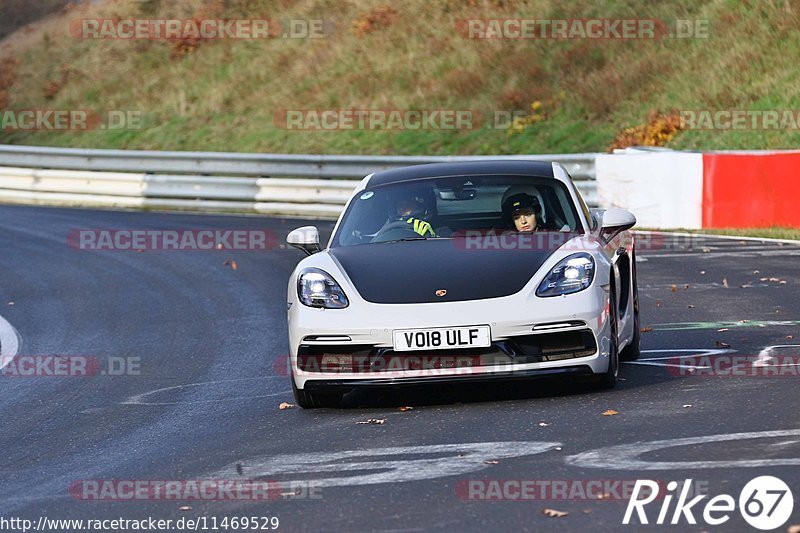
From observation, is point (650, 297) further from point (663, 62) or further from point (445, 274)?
point (663, 62)

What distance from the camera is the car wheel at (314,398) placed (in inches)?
333

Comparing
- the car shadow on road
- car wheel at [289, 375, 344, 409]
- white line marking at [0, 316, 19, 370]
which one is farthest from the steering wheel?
white line marking at [0, 316, 19, 370]

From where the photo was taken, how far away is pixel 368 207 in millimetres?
9477

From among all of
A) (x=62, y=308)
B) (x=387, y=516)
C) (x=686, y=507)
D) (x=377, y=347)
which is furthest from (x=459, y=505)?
(x=62, y=308)

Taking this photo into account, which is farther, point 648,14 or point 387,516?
point 648,14

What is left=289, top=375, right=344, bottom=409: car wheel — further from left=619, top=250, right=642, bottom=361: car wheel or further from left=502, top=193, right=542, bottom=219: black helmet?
left=619, top=250, right=642, bottom=361: car wheel

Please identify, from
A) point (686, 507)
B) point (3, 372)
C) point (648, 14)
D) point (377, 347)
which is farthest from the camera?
point (648, 14)

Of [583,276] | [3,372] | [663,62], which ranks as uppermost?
[663,62]

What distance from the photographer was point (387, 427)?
774cm

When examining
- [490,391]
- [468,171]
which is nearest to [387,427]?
[490,391]

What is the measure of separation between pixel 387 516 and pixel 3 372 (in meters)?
6.12

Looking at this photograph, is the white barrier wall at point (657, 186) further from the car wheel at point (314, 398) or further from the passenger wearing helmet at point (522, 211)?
the car wheel at point (314, 398)

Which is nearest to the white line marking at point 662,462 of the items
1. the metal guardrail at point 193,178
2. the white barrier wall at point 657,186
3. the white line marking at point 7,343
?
the white line marking at point 7,343

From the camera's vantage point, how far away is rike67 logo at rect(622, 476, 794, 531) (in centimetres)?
529
